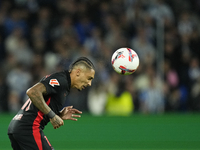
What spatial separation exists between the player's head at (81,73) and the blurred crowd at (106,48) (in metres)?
6.94

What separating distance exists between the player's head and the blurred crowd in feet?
Answer: 22.8

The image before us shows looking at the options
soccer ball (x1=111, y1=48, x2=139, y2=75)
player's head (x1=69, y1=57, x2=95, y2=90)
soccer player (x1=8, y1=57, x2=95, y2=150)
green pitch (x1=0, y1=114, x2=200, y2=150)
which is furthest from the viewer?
green pitch (x1=0, y1=114, x2=200, y2=150)

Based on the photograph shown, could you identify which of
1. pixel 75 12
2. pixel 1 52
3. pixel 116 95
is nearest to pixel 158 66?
pixel 116 95

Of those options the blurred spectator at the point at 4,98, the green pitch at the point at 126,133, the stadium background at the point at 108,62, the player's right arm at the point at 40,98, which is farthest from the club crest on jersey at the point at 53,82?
the blurred spectator at the point at 4,98

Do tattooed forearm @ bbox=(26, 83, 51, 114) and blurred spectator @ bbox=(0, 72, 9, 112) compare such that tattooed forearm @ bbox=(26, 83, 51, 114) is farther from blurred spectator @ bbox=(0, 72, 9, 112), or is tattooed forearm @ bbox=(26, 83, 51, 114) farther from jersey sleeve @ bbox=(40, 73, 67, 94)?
blurred spectator @ bbox=(0, 72, 9, 112)

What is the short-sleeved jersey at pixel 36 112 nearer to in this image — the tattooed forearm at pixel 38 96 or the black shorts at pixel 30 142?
the black shorts at pixel 30 142

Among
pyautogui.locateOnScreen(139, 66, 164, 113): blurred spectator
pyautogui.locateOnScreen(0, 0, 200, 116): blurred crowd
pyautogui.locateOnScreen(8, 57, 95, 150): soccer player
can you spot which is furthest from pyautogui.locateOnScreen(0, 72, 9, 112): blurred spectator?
pyautogui.locateOnScreen(8, 57, 95, 150): soccer player

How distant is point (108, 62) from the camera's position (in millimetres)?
13648

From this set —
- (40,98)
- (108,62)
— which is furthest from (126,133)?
(40,98)

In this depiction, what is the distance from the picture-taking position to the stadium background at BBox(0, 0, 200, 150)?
1110 centimetres

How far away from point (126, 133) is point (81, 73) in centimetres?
594

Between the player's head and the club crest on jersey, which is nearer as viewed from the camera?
the club crest on jersey

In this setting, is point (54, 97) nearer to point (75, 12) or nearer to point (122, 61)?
point (122, 61)

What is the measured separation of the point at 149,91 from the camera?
12.6m
